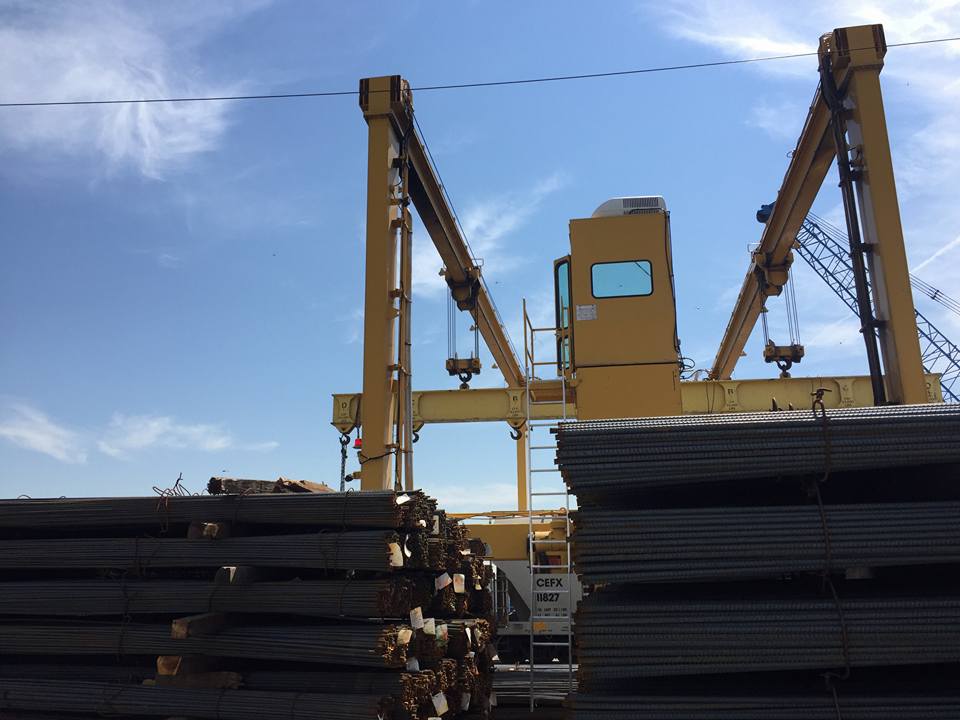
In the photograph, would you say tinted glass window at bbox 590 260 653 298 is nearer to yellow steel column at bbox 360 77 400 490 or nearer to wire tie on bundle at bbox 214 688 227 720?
yellow steel column at bbox 360 77 400 490

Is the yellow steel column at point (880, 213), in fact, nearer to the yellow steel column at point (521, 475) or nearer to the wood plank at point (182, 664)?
the yellow steel column at point (521, 475)

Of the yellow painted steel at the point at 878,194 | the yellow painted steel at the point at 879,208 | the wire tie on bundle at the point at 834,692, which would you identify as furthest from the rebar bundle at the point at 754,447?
the yellow painted steel at the point at 879,208

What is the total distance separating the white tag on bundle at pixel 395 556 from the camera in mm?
4762

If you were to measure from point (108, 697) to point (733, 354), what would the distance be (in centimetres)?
1606

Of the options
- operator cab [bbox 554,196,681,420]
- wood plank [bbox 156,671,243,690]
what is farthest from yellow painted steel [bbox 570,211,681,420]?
wood plank [bbox 156,671,243,690]

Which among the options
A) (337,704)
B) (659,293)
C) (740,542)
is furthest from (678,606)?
(659,293)

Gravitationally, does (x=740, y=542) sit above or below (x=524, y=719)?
above

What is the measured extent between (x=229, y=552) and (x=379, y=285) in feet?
13.6

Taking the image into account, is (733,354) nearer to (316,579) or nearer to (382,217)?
(382,217)

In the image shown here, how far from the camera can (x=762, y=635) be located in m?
3.41

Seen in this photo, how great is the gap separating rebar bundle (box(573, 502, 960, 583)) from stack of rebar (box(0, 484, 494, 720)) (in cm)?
166

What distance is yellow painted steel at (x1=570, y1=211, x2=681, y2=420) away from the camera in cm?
822

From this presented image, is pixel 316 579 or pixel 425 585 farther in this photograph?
pixel 425 585

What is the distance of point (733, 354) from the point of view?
1848 cm
